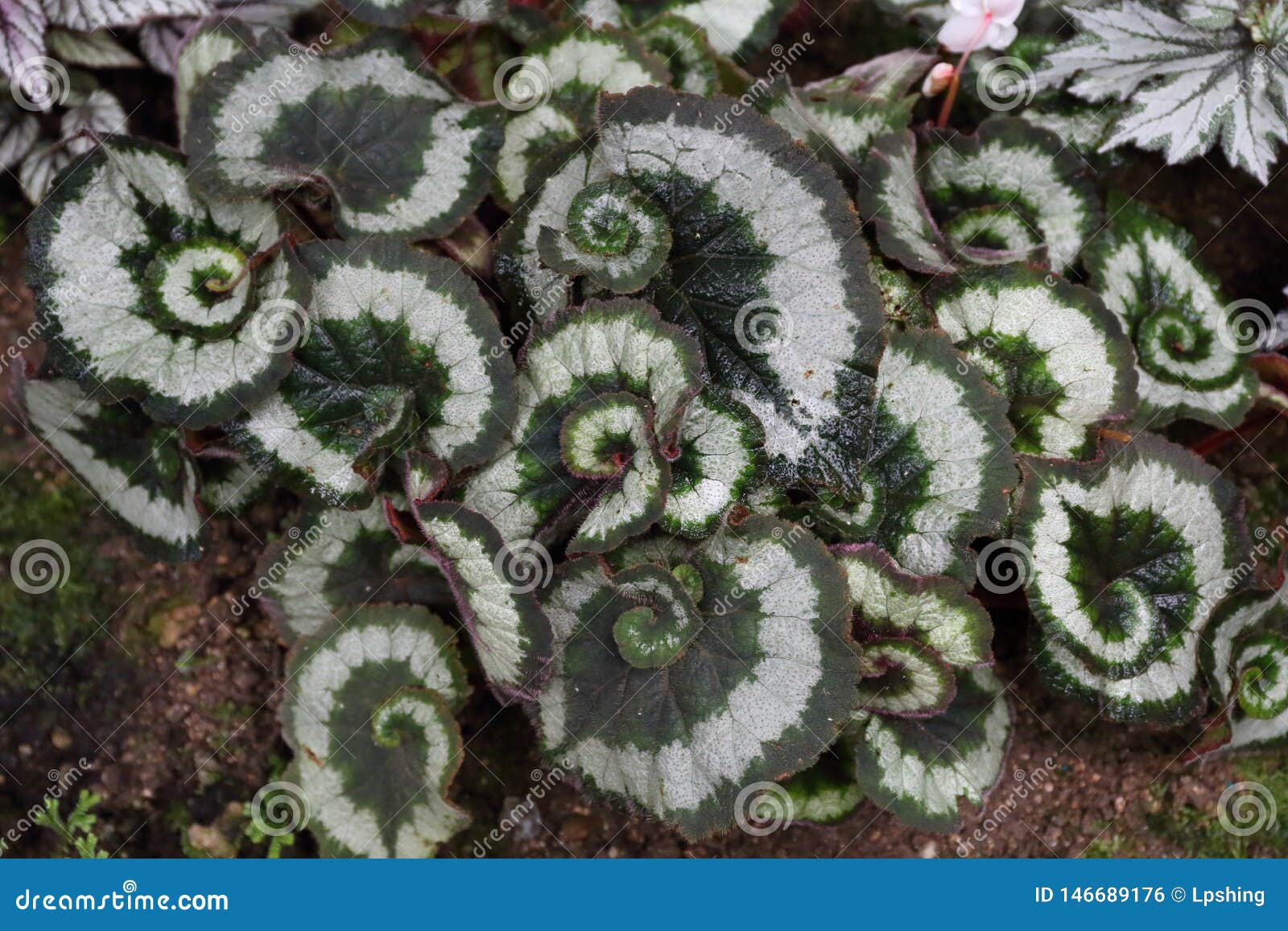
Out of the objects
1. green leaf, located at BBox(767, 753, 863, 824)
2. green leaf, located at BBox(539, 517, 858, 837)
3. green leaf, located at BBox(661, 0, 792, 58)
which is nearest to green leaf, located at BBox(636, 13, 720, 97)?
green leaf, located at BBox(661, 0, 792, 58)

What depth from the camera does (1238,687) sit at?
2.50 meters

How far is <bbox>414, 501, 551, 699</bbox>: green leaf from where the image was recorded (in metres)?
2.28

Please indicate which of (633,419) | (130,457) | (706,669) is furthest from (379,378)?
(706,669)

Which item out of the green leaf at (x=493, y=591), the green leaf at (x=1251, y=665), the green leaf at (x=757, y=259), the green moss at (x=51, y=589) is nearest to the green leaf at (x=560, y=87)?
the green leaf at (x=757, y=259)

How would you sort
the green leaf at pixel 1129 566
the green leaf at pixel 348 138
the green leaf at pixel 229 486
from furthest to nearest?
the green leaf at pixel 229 486 < the green leaf at pixel 348 138 < the green leaf at pixel 1129 566

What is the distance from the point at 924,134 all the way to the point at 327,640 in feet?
7.01

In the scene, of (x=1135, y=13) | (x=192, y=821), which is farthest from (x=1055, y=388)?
(x=192, y=821)

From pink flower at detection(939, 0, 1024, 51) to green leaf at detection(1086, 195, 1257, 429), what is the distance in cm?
56

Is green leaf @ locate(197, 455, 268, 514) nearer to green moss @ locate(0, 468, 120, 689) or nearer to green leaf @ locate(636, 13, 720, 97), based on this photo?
green moss @ locate(0, 468, 120, 689)

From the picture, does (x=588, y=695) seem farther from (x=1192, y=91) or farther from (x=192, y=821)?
(x=1192, y=91)

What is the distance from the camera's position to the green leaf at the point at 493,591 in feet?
7.47

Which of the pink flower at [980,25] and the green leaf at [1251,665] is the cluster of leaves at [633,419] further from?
the pink flower at [980,25]

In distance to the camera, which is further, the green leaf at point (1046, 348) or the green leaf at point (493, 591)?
the green leaf at point (1046, 348)

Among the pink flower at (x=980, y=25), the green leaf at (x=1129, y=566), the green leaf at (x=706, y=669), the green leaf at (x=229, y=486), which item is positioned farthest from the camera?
the green leaf at (x=229, y=486)
